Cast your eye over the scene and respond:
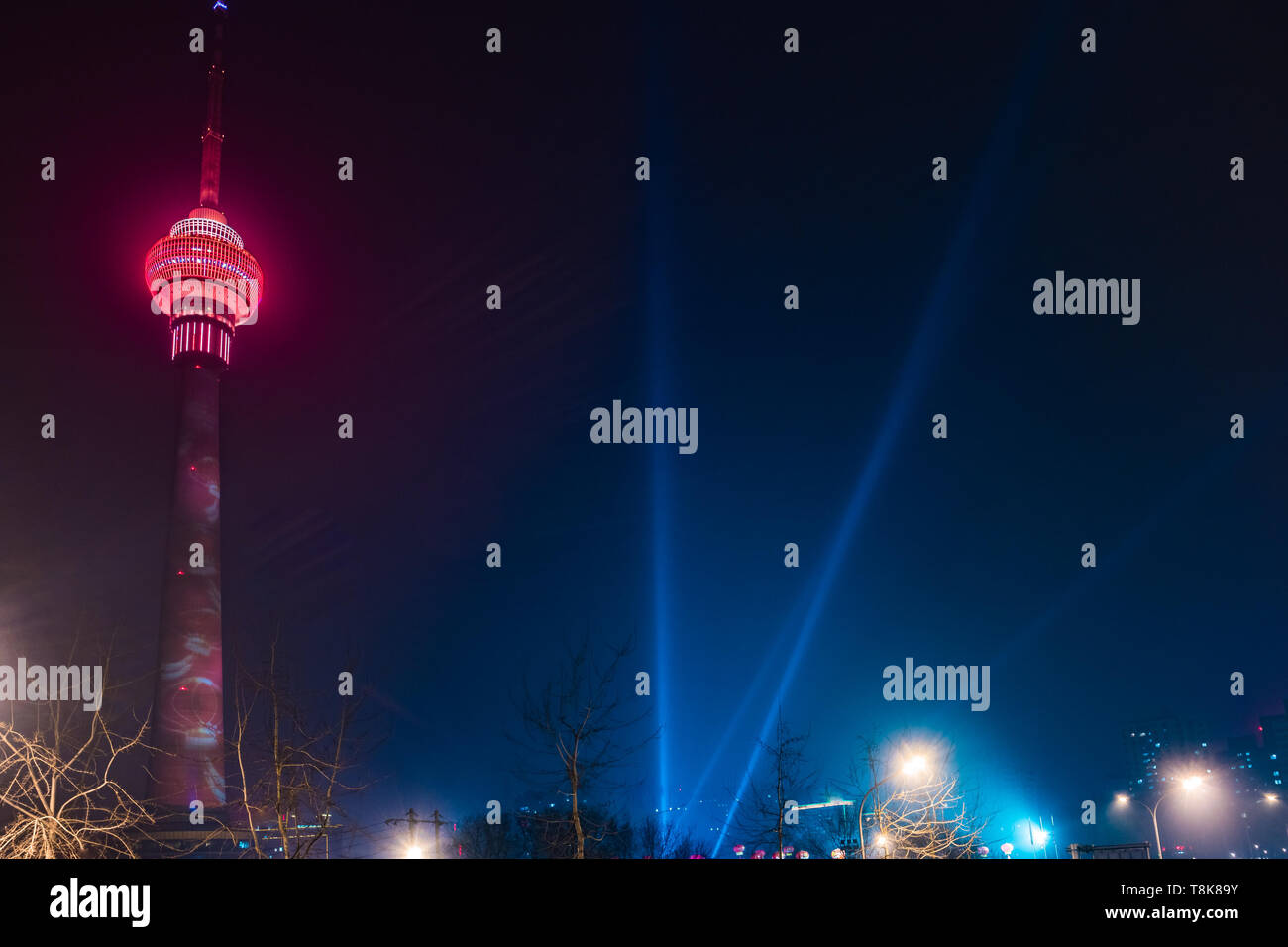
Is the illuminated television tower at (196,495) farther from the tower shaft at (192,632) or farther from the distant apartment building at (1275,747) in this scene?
the distant apartment building at (1275,747)

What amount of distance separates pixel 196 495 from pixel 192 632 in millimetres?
12282

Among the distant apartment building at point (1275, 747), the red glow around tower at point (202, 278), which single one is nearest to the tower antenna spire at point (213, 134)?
the red glow around tower at point (202, 278)

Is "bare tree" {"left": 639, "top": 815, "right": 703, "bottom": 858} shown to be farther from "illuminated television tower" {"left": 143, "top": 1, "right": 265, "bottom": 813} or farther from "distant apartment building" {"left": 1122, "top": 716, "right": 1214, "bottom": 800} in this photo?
"distant apartment building" {"left": 1122, "top": 716, "right": 1214, "bottom": 800}

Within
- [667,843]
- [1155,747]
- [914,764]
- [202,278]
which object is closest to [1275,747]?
[1155,747]

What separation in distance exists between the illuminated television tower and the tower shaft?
0.09 meters

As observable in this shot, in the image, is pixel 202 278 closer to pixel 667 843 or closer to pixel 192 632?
pixel 192 632

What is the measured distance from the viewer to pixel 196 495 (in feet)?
272
